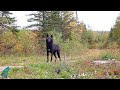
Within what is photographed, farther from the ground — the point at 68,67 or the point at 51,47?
the point at 51,47

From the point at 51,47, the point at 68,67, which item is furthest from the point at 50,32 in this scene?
the point at 68,67

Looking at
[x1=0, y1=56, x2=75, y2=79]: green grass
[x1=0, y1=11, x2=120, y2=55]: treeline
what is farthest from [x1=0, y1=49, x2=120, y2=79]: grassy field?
[x1=0, y1=11, x2=120, y2=55]: treeline

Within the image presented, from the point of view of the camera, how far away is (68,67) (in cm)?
657

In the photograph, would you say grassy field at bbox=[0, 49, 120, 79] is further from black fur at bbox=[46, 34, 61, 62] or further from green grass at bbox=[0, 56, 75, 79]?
black fur at bbox=[46, 34, 61, 62]

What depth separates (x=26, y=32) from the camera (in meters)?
6.65

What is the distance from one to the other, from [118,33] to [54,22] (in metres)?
1.17

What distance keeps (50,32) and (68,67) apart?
0.71 metres

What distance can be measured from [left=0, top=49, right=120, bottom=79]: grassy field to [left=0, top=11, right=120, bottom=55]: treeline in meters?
0.12

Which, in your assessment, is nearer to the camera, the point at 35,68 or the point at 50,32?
the point at 35,68

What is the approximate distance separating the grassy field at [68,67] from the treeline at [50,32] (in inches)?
4.9

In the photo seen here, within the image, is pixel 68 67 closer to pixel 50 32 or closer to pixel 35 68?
pixel 35 68

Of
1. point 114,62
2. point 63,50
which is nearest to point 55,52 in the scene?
point 63,50
